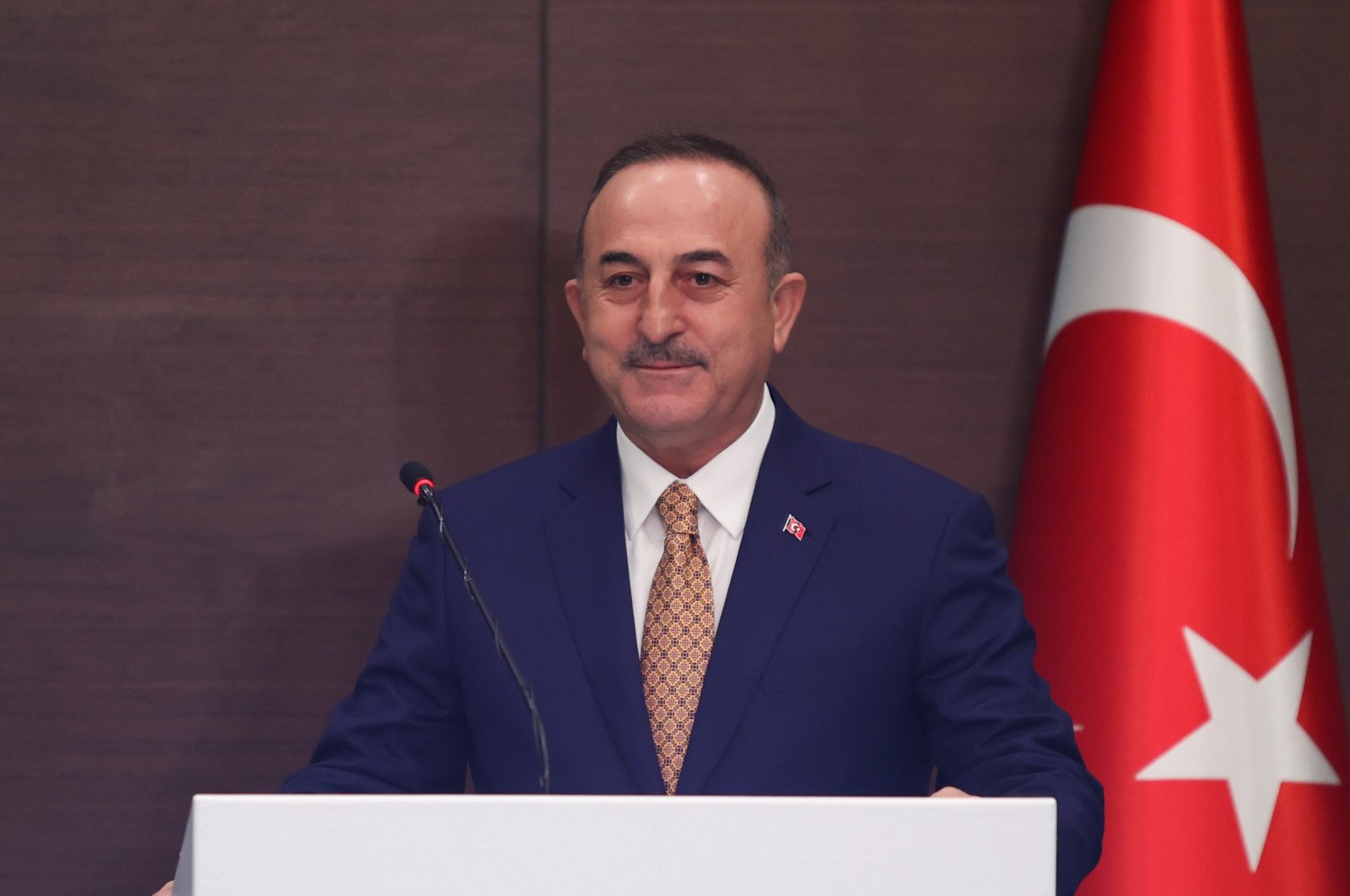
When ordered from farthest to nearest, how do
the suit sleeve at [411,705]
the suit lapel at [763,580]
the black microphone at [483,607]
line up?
the suit sleeve at [411,705] < the suit lapel at [763,580] < the black microphone at [483,607]

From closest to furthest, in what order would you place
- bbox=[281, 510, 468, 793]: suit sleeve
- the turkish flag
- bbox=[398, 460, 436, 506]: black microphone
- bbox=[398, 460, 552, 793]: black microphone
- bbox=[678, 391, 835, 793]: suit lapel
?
bbox=[398, 460, 552, 793]: black microphone
bbox=[398, 460, 436, 506]: black microphone
bbox=[678, 391, 835, 793]: suit lapel
bbox=[281, 510, 468, 793]: suit sleeve
the turkish flag

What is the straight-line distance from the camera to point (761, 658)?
1.88 metres

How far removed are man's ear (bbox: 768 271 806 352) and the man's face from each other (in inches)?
2.7

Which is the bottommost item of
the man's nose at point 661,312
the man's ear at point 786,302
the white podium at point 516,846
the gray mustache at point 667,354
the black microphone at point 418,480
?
the white podium at point 516,846

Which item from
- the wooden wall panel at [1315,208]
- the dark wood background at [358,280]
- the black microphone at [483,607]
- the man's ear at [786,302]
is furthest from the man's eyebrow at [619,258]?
the wooden wall panel at [1315,208]

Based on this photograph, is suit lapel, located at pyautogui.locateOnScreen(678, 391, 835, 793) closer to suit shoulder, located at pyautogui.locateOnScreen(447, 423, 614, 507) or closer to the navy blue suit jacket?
the navy blue suit jacket

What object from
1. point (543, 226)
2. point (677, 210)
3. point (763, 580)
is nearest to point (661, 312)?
point (677, 210)

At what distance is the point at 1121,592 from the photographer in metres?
2.35

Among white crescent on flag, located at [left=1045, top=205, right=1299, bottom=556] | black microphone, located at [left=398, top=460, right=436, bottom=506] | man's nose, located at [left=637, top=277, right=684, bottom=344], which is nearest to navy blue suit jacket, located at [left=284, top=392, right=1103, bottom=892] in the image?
man's nose, located at [left=637, top=277, right=684, bottom=344]

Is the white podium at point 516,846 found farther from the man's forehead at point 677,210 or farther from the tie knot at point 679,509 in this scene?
the man's forehead at point 677,210

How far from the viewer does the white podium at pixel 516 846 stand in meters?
1.15

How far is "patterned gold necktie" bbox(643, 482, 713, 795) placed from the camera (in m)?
1.88

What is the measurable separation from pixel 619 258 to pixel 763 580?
47cm

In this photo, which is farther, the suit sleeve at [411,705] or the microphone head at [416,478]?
the suit sleeve at [411,705]
